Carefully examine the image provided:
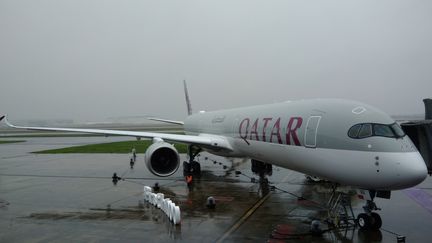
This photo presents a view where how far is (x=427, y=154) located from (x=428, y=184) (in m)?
7.00

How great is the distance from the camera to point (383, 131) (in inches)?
355

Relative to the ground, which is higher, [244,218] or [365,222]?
[365,222]

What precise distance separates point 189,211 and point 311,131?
4556mm

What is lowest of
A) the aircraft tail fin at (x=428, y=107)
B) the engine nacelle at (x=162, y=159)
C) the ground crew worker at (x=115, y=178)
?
the ground crew worker at (x=115, y=178)

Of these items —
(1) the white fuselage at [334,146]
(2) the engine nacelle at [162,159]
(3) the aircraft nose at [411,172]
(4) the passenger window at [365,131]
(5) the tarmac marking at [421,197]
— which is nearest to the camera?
(3) the aircraft nose at [411,172]

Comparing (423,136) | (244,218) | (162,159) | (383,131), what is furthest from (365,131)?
(162,159)

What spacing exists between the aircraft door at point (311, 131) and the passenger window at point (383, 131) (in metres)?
1.71

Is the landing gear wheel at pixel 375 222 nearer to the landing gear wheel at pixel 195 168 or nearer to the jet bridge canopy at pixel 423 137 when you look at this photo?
the jet bridge canopy at pixel 423 137

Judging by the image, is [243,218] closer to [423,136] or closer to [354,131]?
[354,131]

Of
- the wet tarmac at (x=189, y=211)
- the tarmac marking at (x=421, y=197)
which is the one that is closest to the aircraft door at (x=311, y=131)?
the wet tarmac at (x=189, y=211)

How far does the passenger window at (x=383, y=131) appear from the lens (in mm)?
8930

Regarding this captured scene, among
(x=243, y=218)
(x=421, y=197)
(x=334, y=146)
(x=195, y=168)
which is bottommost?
(x=421, y=197)

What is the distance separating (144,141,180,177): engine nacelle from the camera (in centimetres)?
1576

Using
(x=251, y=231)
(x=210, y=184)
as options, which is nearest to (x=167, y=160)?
(x=210, y=184)
